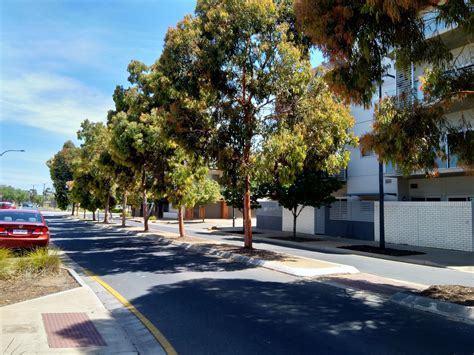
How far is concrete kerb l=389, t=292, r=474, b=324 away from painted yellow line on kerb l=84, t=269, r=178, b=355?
4.60m

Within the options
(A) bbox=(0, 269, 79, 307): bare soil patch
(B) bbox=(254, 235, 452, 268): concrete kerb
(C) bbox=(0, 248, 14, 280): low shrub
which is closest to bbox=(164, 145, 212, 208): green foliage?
(B) bbox=(254, 235, 452, 268): concrete kerb

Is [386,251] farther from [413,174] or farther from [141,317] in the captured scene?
[141,317]

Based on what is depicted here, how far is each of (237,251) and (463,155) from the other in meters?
8.61

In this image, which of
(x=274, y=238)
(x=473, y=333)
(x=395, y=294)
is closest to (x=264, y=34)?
(x=395, y=294)

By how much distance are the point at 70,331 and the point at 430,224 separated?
18.0 meters

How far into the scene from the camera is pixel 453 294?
338 inches

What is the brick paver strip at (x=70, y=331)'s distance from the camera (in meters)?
5.53

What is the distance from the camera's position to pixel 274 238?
25.4m

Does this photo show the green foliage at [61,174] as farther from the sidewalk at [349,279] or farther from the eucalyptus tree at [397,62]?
the eucalyptus tree at [397,62]

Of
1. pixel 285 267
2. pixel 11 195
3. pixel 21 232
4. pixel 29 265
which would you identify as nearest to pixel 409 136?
pixel 285 267

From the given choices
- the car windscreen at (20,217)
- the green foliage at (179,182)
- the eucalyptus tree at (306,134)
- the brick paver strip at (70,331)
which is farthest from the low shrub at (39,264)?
the green foliage at (179,182)

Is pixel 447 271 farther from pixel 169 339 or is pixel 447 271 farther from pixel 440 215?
pixel 169 339

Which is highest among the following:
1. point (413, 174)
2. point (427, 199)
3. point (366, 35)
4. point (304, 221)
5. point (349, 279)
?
point (366, 35)

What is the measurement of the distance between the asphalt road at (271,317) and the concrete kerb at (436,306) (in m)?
0.26
